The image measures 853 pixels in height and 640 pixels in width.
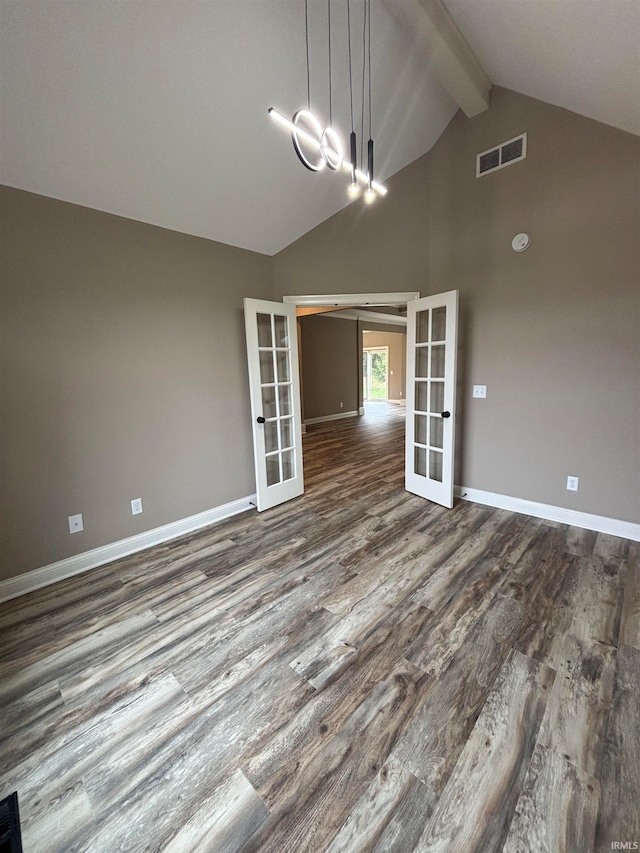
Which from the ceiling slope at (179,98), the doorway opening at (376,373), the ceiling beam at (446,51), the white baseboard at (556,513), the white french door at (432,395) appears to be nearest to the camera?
the ceiling slope at (179,98)

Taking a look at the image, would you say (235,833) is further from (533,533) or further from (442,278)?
(442,278)

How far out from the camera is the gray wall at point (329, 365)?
8000mm

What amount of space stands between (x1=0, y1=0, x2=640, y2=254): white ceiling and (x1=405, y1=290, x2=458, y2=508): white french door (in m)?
1.56

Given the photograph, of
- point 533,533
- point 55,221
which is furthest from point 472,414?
point 55,221

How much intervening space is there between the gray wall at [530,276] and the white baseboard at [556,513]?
63 millimetres

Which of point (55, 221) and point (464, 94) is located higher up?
point (464, 94)

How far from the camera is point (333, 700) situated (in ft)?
5.00

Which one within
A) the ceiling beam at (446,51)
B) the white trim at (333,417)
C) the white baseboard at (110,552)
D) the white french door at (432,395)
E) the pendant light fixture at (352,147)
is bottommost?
the white baseboard at (110,552)

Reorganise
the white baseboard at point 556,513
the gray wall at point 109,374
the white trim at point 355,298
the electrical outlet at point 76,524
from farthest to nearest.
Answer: the white trim at point 355,298
the white baseboard at point 556,513
the electrical outlet at point 76,524
the gray wall at point 109,374

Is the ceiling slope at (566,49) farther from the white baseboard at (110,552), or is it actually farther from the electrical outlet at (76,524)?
the electrical outlet at (76,524)

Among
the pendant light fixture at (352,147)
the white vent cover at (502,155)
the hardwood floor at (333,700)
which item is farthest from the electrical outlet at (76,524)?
the white vent cover at (502,155)

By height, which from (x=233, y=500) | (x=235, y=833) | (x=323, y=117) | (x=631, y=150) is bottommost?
(x=235, y=833)

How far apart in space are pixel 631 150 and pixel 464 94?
1353mm

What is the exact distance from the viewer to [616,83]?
2.06 metres
